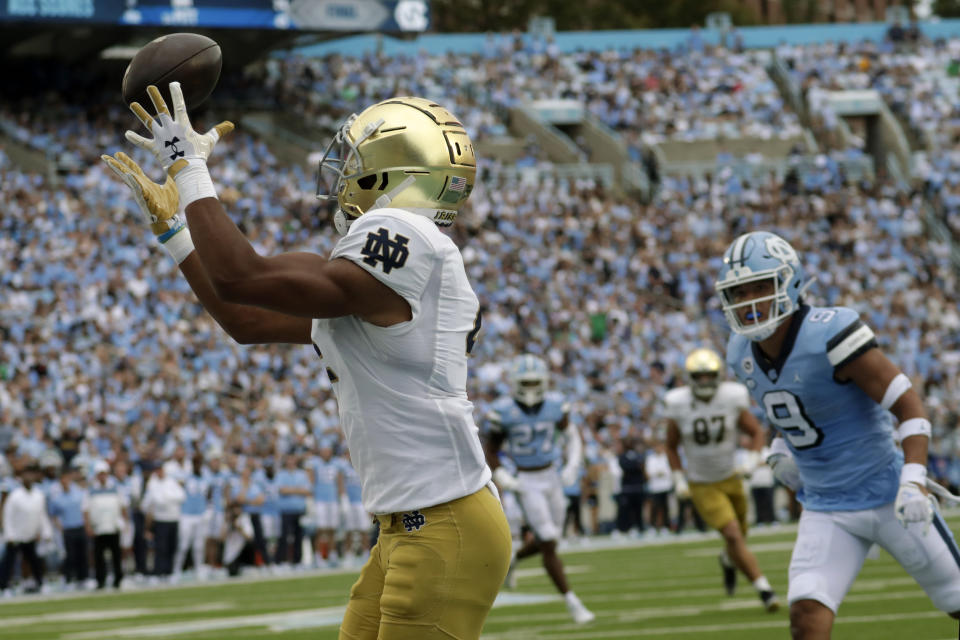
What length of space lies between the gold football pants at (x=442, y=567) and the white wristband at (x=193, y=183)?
86 cm

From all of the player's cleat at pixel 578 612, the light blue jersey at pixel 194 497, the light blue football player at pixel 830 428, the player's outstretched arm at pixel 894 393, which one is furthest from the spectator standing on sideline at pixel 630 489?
the player's outstretched arm at pixel 894 393

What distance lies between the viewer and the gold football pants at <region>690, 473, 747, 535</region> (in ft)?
31.7

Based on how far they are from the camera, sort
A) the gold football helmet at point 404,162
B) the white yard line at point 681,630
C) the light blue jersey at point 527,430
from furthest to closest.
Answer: the light blue jersey at point 527,430
the white yard line at point 681,630
the gold football helmet at point 404,162

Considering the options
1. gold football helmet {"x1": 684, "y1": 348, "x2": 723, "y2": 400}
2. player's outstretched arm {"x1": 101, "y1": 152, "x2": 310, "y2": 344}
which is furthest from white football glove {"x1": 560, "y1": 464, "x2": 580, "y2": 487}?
player's outstretched arm {"x1": 101, "y1": 152, "x2": 310, "y2": 344}

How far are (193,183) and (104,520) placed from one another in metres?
11.1

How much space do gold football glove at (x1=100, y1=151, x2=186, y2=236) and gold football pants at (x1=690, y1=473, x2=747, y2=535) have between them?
22.0ft

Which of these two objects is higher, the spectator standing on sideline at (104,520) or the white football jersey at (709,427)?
the white football jersey at (709,427)

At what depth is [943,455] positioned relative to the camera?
19375mm

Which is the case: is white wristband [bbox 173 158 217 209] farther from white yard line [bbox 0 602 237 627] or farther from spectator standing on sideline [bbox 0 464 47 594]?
spectator standing on sideline [bbox 0 464 47 594]

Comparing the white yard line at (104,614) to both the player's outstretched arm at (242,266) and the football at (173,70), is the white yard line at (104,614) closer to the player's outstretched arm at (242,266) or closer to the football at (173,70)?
the football at (173,70)

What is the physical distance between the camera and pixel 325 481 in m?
15.5

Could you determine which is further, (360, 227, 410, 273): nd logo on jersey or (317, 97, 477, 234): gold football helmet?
(317, 97, 477, 234): gold football helmet

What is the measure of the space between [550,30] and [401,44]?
3.40 meters

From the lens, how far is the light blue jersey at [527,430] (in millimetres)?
10609
